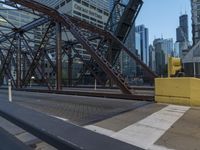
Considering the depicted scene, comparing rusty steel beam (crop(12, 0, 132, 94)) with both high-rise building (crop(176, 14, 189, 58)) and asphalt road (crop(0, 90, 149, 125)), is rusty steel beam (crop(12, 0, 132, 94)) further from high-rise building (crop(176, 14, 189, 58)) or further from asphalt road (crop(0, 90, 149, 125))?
high-rise building (crop(176, 14, 189, 58))

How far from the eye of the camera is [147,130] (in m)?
5.93

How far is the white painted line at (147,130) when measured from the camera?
5.02 meters

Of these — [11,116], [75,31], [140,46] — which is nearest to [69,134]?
[11,116]

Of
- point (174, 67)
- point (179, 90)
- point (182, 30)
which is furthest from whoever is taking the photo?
point (182, 30)

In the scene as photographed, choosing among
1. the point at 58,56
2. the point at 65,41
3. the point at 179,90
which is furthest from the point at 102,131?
the point at 65,41

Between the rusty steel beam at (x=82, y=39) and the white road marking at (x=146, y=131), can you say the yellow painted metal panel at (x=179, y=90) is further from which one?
the rusty steel beam at (x=82, y=39)

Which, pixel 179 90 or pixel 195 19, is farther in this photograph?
pixel 195 19

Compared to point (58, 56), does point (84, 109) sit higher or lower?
lower

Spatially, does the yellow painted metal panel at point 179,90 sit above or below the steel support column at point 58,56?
below

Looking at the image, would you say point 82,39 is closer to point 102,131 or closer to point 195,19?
point 102,131

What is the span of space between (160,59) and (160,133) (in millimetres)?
45719

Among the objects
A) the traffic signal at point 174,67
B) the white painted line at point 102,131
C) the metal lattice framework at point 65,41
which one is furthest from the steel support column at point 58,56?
the white painted line at point 102,131

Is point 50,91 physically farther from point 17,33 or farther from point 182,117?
point 182,117

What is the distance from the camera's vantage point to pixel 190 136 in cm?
538
